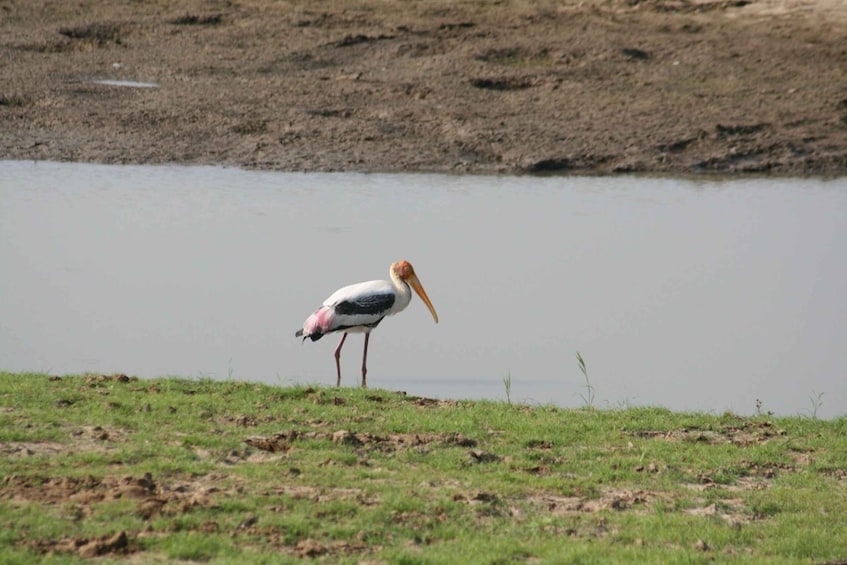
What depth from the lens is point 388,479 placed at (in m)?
6.83

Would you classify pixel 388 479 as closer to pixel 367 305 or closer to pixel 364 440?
pixel 364 440

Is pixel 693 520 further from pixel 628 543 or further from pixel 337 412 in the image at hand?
pixel 337 412

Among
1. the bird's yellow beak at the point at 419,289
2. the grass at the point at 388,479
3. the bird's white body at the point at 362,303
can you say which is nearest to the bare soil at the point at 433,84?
the bird's yellow beak at the point at 419,289

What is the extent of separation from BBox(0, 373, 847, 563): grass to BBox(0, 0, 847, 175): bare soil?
29.8 feet

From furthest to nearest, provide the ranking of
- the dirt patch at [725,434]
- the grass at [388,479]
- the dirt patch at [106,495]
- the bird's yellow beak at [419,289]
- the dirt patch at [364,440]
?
1. the bird's yellow beak at [419,289]
2. the dirt patch at [725,434]
3. the dirt patch at [364,440]
4. the grass at [388,479]
5. the dirt patch at [106,495]

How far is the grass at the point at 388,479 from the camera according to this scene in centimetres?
581

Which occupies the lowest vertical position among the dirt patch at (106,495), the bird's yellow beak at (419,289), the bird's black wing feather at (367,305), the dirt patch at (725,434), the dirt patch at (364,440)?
the dirt patch at (106,495)

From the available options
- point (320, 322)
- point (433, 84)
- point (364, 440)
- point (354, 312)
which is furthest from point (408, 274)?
point (433, 84)

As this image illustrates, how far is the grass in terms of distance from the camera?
5809mm

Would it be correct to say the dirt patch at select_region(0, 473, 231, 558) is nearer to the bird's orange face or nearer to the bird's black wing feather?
the bird's black wing feather

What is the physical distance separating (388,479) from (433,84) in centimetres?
1342

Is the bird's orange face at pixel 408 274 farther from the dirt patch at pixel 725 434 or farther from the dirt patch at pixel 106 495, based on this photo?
the dirt patch at pixel 106 495

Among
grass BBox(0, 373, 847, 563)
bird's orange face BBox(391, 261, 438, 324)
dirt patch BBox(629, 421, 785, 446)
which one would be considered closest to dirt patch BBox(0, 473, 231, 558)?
grass BBox(0, 373, 847, 563)

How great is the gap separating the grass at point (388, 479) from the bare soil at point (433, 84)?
9092 mm
